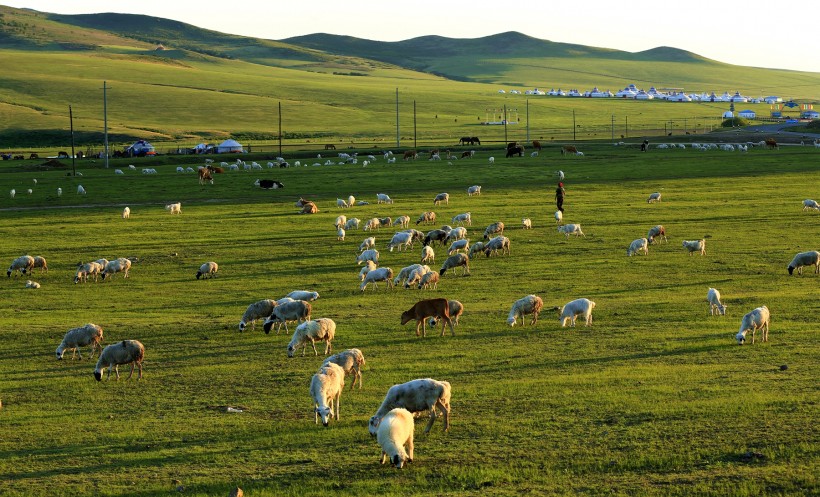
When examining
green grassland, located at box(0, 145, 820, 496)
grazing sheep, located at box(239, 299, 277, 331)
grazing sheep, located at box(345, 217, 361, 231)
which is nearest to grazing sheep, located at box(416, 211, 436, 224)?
green grassland, located at box(0, 145, 820, 496)

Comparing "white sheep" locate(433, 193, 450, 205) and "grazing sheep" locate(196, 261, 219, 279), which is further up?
"white sheep" locate(433, 193, 450, 205)

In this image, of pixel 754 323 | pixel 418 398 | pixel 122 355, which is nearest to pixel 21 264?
pixel 122 355

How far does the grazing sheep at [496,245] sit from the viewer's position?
38.4m

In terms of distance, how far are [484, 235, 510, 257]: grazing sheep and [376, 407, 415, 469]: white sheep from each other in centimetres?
2382

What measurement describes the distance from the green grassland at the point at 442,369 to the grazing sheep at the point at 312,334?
52cm

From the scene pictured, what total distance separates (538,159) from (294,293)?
216 feet

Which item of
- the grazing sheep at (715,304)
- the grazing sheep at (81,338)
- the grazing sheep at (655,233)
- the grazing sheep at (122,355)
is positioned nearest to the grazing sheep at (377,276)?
the grazing sheep at (715,304)

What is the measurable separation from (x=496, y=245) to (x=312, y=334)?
17026 mm

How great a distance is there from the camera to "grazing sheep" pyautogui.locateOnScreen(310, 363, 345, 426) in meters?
17.0

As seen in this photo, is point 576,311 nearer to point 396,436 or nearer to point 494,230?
point 396,436

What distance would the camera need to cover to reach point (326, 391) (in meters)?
17.2

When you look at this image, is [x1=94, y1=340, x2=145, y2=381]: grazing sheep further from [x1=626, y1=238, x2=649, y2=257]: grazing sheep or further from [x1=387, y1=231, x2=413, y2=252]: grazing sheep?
[x1=626, y1=238, x2=649, y2=257]: grazing sheep

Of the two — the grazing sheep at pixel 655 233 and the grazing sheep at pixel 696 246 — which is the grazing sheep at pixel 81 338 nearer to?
the grazing sheep at pixel 696 246

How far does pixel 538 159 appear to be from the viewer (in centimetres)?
9206
